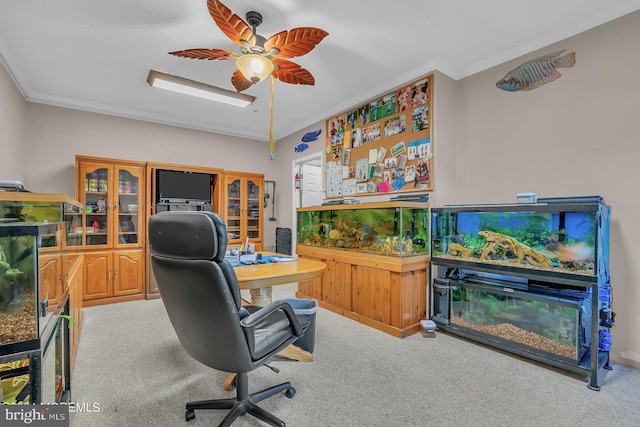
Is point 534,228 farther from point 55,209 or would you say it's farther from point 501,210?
point 55,209

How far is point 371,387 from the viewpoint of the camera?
201 centimetres

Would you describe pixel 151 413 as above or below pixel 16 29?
below

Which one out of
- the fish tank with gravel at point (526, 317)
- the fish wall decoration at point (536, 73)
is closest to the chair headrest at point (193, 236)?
the fish tank with gravel at point (526, 317)

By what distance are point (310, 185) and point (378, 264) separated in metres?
2.65

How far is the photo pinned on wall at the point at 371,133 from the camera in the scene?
12.3 ft

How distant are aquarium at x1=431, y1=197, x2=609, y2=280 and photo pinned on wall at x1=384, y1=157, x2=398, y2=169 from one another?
0.81 meters

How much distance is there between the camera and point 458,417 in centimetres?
171

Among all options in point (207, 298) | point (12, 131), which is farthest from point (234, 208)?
point (207, 298)

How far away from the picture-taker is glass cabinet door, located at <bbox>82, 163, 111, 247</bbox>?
3.92 meters

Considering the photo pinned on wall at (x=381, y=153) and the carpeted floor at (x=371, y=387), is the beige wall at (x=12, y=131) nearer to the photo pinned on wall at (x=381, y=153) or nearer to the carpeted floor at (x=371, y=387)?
the carpeted floor at (x=371, y=387)

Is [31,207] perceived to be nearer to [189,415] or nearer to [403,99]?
[189,415]

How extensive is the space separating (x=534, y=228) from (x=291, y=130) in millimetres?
4042

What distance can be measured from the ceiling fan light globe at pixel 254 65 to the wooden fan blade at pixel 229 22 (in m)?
0.12

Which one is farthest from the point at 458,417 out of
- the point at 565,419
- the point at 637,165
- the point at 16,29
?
the point at 16,29
